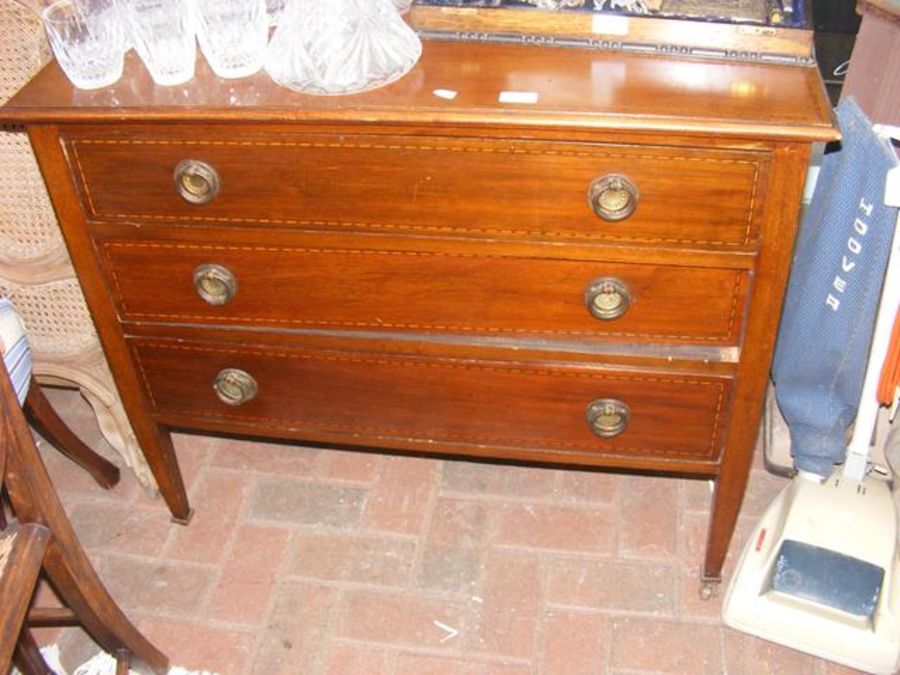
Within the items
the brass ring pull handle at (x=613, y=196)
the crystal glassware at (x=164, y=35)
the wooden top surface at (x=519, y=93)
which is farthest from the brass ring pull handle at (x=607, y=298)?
the crystal glassware at (x=164, y=35)

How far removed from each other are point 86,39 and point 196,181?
1.00ft

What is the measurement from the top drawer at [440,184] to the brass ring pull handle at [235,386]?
1.22 ft

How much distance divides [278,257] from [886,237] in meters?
1.19

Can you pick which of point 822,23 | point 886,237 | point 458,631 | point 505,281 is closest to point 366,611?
point 458,631

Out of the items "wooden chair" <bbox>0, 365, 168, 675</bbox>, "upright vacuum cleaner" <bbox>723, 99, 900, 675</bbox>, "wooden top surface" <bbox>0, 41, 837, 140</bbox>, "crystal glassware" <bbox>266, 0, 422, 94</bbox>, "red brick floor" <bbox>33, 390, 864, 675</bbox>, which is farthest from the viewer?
"red brick floor" <bbox>33, 390, 864, 675</bbox>

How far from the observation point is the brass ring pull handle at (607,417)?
1.87 m

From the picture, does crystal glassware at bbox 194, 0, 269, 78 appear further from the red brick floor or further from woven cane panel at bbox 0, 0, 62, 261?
the red brick floor

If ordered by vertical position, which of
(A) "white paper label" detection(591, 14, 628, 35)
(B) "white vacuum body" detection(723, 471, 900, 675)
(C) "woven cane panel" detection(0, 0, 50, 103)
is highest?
(A) "white paper label" detection(591, 14, 628, 35)

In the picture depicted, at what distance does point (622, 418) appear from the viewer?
1.89 meters

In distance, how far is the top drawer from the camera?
1558 millimetres

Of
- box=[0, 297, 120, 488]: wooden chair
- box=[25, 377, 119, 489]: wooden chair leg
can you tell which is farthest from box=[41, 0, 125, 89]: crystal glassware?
box=[25, 377, 119, 489]: wooden chair leg

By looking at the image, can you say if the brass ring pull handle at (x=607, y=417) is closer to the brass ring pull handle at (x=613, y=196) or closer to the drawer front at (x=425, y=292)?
the drawer front at (x=425, y=292)

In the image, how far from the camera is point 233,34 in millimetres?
1649

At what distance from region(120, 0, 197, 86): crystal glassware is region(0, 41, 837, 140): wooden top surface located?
0.03 m
